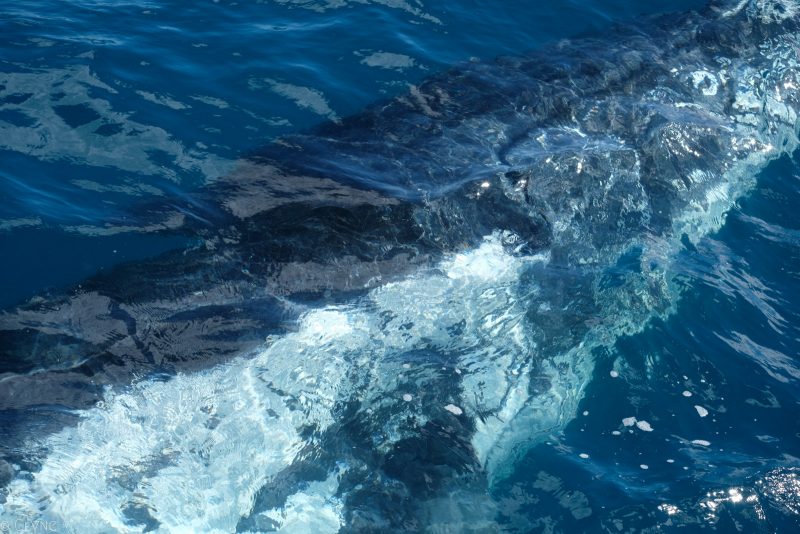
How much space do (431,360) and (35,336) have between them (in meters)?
3.44

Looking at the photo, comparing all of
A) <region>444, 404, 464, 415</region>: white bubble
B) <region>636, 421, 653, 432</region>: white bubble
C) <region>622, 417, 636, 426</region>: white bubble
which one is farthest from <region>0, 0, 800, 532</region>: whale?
<region>636, 421, 653, 432</region>: white bubble

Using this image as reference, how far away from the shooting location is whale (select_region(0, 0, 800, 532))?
6129 mm

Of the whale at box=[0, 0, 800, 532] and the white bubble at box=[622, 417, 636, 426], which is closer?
the whale at box=[0, 0, 800, 532]

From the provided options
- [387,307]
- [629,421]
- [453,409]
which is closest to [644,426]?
[629,421]

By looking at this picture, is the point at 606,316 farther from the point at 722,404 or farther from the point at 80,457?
the point at 80,457

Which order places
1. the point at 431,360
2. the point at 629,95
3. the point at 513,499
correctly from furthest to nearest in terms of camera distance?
the point at 629,95, the point at 431,360, the point at 513,499

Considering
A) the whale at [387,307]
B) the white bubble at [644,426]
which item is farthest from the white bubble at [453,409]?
the white bubble at [644,426]

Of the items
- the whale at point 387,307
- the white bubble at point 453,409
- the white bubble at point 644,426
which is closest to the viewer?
the whale at point 387,307

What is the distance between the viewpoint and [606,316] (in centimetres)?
852

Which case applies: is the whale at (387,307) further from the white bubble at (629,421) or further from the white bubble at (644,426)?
the white bubble at (644,426)

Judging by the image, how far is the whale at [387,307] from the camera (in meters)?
6.13

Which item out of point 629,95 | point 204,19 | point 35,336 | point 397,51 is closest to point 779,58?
point 629,95

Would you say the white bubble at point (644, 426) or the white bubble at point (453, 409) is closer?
the white bubble at point (453, 409)

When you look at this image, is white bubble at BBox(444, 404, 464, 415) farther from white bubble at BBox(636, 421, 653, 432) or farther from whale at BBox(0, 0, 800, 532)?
white bubble at BBox(636, 421, 653, 432)
